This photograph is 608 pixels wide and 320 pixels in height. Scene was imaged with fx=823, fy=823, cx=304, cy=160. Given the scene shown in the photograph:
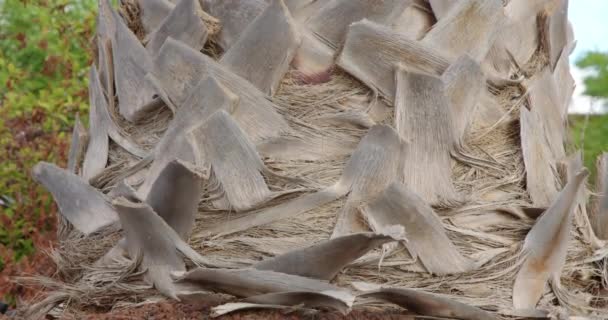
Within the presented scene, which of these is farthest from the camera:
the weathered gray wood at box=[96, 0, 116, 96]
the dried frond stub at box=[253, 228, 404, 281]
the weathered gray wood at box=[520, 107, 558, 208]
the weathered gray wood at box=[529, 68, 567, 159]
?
the weathered gray wood at box=[96, 0, 116, 96]

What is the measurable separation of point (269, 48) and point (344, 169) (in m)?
0.33

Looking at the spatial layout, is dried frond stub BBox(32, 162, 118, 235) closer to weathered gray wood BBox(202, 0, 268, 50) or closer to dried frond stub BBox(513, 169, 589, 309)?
weathered gray wood BBox(202, 0, 268, 50)

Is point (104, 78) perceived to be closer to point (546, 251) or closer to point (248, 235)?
point (248, 235)

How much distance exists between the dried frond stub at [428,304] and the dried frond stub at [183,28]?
2.38 ft

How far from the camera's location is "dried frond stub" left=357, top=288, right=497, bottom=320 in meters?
1.63

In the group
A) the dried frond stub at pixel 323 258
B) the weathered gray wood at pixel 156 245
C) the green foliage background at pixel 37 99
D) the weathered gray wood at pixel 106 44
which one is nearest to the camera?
the dried frond stub at pixel 323 258

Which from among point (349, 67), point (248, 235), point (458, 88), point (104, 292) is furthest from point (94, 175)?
point (458, 88)

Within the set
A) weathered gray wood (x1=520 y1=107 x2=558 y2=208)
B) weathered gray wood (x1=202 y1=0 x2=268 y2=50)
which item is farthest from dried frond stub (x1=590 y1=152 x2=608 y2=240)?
weathered gray wood (x1=202 y1=0 x2=268 y2=50)

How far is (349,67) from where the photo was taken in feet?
6.05

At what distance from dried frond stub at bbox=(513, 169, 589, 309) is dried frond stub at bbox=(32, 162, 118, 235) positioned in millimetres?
930

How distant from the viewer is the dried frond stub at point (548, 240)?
70.5 inches

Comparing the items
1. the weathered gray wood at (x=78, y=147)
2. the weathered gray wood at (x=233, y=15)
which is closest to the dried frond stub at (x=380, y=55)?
the weathered gray wood at (x=233, y=15)

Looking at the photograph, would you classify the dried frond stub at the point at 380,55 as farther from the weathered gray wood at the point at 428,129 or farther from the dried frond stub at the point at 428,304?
the dried frond stub at the point at 428,304

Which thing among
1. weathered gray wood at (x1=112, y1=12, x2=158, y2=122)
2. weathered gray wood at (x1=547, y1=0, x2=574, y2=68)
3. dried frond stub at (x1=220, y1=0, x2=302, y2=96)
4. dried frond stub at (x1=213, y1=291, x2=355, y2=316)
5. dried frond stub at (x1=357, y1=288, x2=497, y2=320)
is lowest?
dried frond stub at (x1=213, y1=291, x2=355, y2=316)
